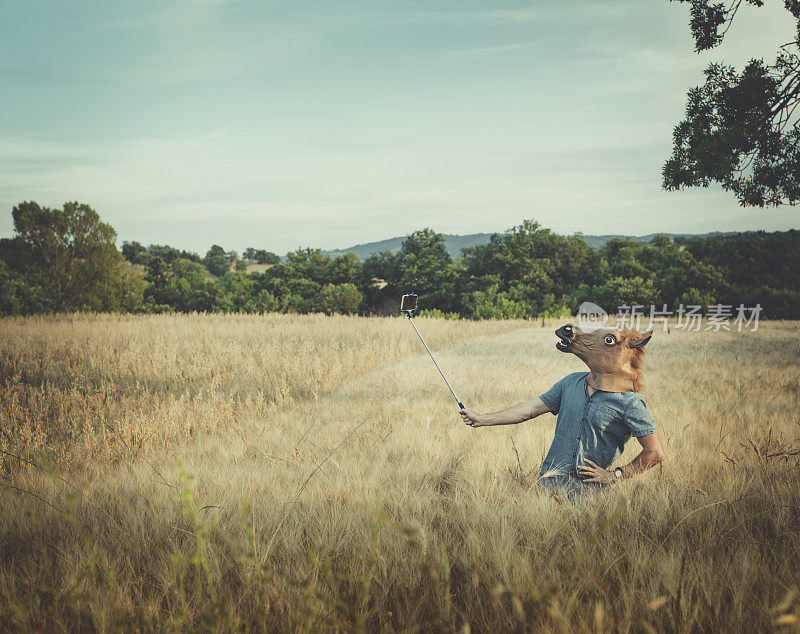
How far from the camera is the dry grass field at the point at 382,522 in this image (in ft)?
6.78

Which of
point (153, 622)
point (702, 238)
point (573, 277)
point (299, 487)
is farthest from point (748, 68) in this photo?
point (702, 238)

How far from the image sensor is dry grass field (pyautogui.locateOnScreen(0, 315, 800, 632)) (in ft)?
6.78

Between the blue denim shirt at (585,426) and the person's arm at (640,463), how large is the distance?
0.21 feet

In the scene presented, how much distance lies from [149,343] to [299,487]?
44.9 ft

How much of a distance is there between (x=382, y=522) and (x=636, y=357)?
2032 millimetres

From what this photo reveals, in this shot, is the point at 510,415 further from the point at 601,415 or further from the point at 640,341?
the point at 640,341

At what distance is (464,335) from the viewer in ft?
69.8

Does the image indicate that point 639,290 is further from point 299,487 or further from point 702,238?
point 299,487

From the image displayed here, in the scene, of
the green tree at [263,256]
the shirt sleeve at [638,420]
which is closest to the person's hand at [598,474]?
the shirt sleeve at [638,420]

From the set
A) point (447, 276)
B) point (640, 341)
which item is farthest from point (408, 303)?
point (447, 276)

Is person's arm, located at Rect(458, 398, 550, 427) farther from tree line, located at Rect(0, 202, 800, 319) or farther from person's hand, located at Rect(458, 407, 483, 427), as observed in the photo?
tree line, located at Rect(0, 202, 800, 319)

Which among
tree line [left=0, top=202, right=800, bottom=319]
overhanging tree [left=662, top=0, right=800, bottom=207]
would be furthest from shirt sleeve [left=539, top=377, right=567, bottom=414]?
tree line [left=0, top=202, right=800, bottom=319]

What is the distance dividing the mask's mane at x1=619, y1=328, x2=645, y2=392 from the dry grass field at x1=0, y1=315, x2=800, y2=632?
2.48 ft

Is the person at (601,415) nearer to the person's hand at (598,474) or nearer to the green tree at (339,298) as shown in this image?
the person's hand at (598,474)
